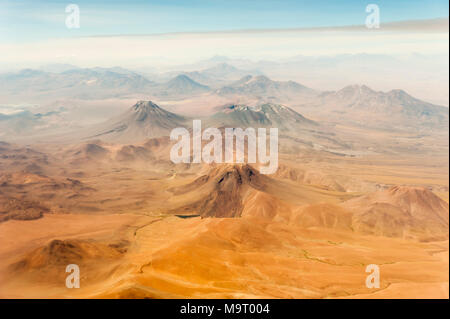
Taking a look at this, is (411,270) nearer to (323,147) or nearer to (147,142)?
(147,142)
